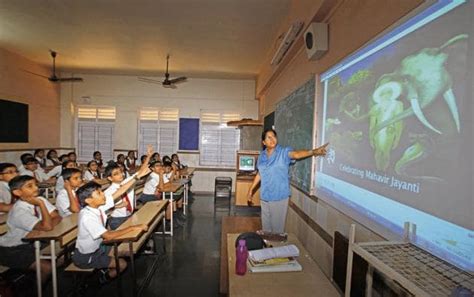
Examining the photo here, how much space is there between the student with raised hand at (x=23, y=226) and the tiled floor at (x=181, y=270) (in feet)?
1.41

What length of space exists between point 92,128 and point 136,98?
5.24 feet

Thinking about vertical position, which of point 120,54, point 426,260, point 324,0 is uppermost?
point 120,54

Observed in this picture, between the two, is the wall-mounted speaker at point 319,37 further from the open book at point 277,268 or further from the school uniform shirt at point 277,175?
the open book at point 277,268

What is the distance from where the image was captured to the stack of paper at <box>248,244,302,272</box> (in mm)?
1648

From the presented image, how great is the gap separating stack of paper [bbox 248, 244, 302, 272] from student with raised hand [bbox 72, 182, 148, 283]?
114 centimetres

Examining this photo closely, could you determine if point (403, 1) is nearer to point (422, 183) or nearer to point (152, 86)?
point (422, 183)

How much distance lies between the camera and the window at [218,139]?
8141 mm

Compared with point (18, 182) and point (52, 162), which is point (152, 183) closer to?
point (18, 182)

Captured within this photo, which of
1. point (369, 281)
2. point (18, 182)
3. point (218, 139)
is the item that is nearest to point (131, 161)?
point (218, 139)

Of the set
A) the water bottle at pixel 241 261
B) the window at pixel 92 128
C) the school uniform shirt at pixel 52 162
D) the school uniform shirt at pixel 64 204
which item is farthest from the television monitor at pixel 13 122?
the water bottle at pixel 241 261

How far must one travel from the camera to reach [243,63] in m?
6.36

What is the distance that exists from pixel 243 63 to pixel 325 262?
5.05 metres

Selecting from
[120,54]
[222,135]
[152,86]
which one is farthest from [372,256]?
[152,86]

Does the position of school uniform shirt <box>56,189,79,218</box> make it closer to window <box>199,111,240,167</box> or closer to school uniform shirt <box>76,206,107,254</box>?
school uniform shirt <box>76,206,107,254</box>
